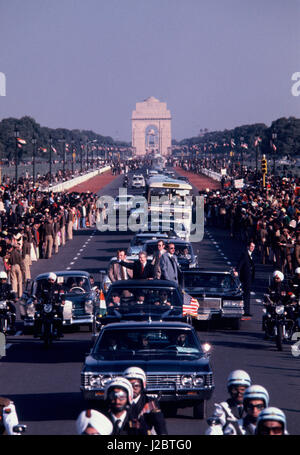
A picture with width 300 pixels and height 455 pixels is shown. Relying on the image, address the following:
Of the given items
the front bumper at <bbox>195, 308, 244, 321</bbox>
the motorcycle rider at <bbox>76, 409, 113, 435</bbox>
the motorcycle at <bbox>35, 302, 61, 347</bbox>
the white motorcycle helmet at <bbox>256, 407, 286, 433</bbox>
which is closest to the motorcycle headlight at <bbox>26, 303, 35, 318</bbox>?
the motorcycle at <bbox>35, 302, 61, 347</bbox>

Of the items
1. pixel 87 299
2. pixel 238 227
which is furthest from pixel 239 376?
pixel 238 227

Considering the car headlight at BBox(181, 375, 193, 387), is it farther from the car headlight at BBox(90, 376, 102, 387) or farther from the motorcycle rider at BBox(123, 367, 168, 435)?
the motorcycle rider at BBox(123, 367, 168, 435)

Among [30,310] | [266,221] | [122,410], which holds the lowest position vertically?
[30,310]

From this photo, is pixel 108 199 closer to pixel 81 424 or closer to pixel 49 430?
pixel 49 430

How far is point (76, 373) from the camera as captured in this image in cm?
1644

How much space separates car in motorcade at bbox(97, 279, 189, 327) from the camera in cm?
1652

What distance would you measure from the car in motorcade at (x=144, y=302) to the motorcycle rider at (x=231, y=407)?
618cm

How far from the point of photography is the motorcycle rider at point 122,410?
8.70 meters

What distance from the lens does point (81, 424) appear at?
25.9ft

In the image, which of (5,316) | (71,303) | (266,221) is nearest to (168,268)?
(71,303)

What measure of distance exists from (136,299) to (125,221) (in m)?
35.8

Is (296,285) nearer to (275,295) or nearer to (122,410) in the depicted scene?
(275,295)

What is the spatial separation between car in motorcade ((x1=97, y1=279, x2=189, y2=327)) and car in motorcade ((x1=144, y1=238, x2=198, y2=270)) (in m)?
10.2

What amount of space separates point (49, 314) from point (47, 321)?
208 mm
